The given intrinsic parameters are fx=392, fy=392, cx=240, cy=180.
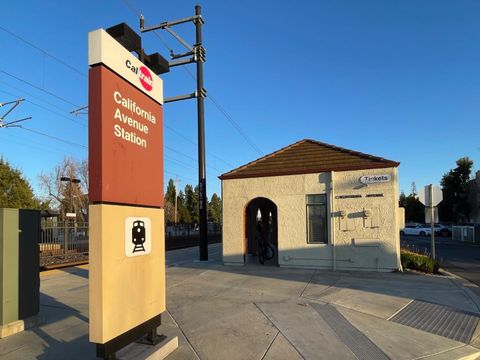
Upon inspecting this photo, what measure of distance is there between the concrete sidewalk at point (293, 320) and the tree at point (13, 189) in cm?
2944

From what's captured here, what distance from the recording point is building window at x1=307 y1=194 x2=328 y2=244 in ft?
42.4

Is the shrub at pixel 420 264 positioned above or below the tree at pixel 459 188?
below

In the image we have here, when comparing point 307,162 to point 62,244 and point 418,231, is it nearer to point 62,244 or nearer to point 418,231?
point 62,244

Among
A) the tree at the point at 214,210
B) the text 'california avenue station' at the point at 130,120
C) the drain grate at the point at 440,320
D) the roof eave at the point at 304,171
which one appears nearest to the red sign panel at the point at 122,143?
the text 'california avenue station' at the point at 130,120

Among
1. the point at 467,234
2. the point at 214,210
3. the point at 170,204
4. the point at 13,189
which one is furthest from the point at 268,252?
the point at 214,210

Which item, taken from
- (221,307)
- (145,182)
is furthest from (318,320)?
(145,182)

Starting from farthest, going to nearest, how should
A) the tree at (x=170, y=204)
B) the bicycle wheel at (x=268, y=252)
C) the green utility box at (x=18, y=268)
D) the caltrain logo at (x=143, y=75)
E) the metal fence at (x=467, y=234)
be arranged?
1. the tree at (x=170, y=204)
2. the metal fence at (x=467, y=234)
3. the bicycle wheel at (x=268, y=252)
4. the green utility box at (x=18, y=268)
5. the caltrain logo at (x=143, y=75)

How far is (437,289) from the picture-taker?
9477 millimetres

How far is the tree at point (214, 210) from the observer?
85938 millimetres

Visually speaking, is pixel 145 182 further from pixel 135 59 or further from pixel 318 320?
pixel 318 320

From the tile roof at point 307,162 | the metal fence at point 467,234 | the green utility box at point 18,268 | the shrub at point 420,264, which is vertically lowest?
the metal fence at point 467,234

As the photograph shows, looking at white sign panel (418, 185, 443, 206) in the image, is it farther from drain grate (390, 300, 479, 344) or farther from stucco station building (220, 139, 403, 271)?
drain grate (390, 300, 479, 344)

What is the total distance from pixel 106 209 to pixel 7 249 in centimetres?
281

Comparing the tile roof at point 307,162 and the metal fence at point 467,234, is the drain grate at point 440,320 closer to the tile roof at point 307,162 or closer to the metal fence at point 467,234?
the tile roof at point 307,162
